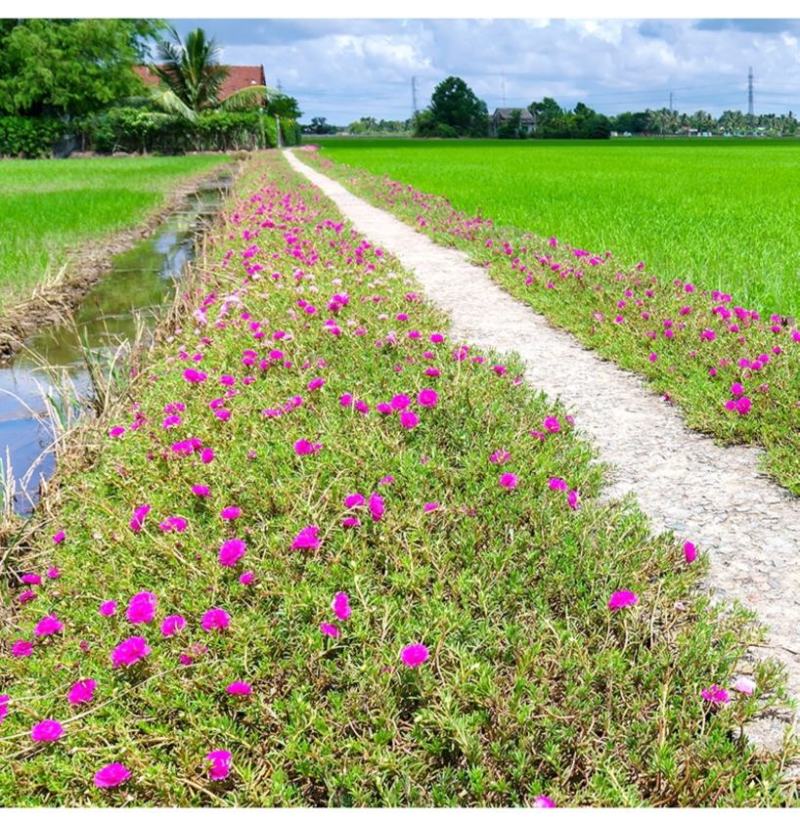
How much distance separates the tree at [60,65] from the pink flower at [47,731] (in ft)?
150

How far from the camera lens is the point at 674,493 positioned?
3.44 metres

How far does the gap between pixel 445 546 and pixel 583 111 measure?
3046 inches

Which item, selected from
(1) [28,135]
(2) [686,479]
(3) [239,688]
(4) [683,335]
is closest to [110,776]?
(3) [239,688]

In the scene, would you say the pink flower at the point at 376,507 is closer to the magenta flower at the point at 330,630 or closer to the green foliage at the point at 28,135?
the magenta flower at the point at 330,630

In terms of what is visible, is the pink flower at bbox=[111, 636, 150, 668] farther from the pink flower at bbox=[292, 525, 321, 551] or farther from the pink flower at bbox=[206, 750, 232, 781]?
the pink flower at bbox=[292, 525, 321, 551]

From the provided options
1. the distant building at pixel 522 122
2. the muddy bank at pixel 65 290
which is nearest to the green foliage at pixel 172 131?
the muddy bank at pixel 65 290

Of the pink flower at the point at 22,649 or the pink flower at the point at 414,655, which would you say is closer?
the pink flower at the point at 414,655

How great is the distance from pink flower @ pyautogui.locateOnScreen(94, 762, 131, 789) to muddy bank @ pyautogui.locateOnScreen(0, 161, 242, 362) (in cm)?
472

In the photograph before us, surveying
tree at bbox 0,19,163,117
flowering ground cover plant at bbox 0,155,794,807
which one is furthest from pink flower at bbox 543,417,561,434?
tree at bbox 0,19,163,117

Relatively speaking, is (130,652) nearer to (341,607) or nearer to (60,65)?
(341,607)

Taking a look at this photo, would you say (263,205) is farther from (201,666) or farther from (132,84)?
(132,84)

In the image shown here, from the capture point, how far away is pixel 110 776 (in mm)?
1936

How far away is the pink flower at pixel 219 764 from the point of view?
6.37 ft

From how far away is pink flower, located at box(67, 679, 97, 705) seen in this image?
7.13 feet
